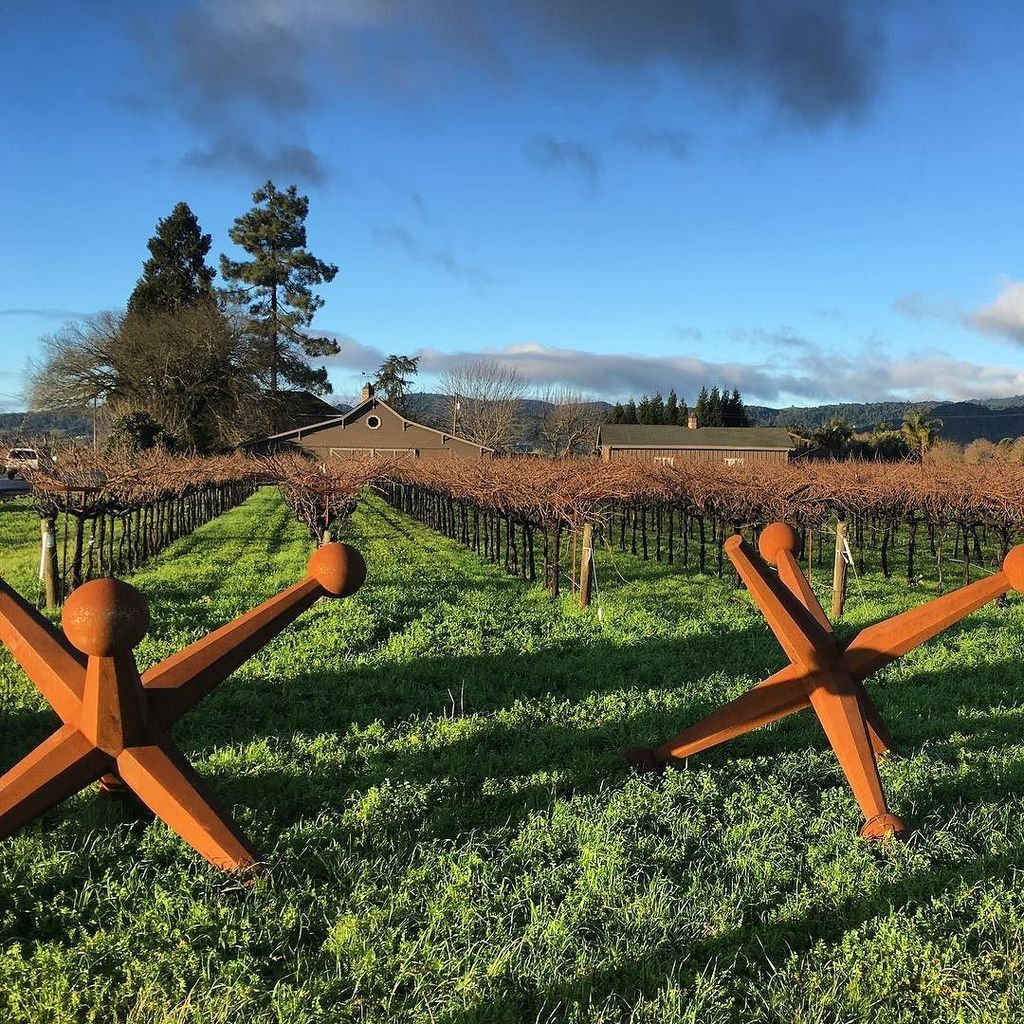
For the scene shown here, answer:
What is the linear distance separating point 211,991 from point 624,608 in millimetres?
7492

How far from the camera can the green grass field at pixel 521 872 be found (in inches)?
105

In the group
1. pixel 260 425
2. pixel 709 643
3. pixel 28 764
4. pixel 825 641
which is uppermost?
pixel 260 425

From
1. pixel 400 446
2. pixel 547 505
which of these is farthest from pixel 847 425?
pixel 547 505

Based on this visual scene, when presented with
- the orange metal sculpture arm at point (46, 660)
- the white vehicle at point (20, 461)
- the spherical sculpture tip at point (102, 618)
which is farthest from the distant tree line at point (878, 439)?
the spherical sculpture tip at point (102, 618)

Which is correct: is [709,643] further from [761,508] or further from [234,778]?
[761,508]

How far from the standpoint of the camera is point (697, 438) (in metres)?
55.0

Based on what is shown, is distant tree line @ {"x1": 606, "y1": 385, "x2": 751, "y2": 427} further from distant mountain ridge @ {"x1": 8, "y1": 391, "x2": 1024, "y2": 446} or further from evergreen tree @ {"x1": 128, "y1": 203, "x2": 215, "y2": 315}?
evergreen tree @ {"x1": 128, "y1": 203, "x2": 215, "y2": 315}

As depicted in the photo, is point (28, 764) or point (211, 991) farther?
point (28, 764)

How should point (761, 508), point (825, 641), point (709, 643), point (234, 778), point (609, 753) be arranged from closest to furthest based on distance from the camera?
1. point (825, 641)
2. point (234, 778)
3. point (609, 753)
4. point (709, 643)
5. point (761, 508)

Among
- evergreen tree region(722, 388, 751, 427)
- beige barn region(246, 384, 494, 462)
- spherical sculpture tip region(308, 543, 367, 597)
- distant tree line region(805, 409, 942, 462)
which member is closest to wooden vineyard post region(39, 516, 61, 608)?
spherical sculpture tip region(308, 543, 367, 597)

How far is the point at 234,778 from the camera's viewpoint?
4.36 m

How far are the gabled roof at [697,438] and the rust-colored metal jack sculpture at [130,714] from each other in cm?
5002

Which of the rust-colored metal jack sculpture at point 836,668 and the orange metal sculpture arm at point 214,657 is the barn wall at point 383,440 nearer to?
the rust-colored metal jack sculpture at point 836,668

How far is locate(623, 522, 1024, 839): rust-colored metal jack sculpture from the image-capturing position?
367cm
